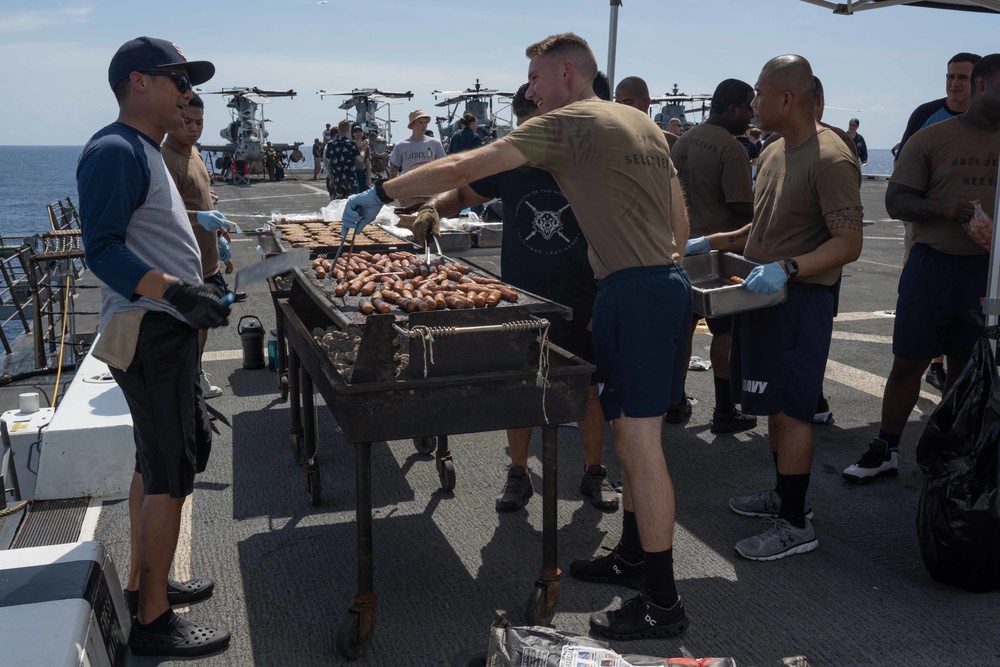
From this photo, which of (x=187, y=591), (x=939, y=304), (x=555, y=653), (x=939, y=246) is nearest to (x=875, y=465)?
(x=939, y=304)

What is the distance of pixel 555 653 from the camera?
101 inches

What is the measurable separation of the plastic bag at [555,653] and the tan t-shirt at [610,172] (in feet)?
4.55

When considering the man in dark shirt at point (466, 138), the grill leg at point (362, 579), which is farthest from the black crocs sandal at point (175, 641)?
the man in dark shirt at point (466, 138)

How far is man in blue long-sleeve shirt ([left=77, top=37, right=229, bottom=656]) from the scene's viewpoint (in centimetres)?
284

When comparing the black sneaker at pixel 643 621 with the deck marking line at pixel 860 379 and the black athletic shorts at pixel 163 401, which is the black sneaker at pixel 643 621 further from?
the deck marking line at pixel 860 379

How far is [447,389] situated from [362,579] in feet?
2.66

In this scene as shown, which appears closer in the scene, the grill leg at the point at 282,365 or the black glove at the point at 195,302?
the black glove at the point at 195,302

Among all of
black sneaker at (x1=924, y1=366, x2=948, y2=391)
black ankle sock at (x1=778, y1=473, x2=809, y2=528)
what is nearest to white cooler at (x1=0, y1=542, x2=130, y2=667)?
black ankle sock at (x1=778, y1=473, x2=809, y2=528)

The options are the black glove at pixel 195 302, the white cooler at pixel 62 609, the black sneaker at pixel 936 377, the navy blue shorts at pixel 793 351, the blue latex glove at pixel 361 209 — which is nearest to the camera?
the white cooler at pixel 62 609

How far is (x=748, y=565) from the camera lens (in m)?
3.93

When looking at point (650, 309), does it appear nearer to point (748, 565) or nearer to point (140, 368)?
point (748, 565)

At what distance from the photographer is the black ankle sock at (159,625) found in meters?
3.16

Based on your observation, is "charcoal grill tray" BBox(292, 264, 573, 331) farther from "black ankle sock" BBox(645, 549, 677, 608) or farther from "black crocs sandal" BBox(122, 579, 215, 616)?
"black crocs sandal" BBox(122, 579, 215, 616)

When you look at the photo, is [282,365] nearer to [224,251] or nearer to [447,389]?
[224,251]
